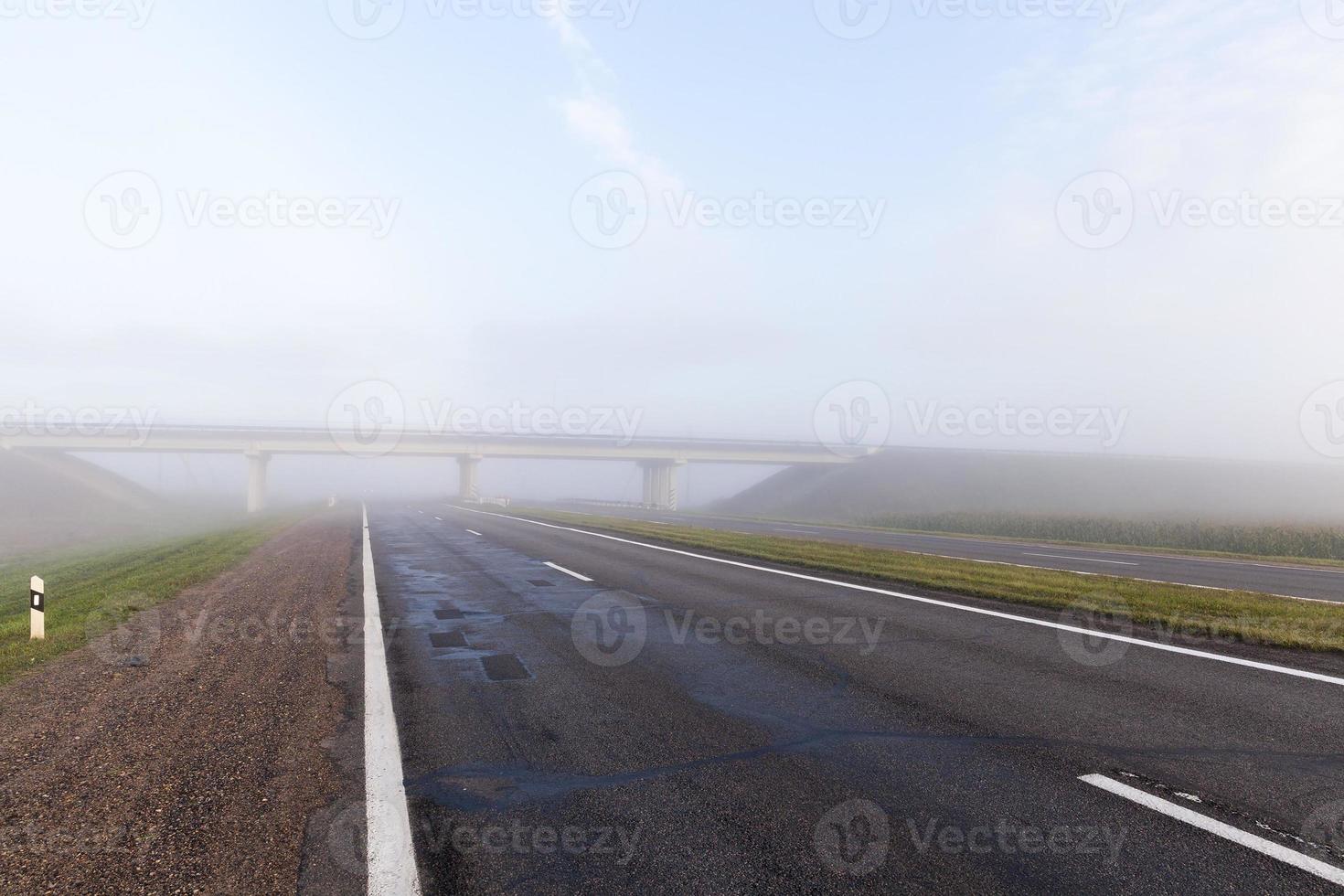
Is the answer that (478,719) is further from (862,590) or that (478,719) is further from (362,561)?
(362,561)

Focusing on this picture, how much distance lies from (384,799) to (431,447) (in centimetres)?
6897

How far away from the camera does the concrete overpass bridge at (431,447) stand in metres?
59.8

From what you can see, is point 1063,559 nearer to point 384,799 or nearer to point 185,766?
point 384,799

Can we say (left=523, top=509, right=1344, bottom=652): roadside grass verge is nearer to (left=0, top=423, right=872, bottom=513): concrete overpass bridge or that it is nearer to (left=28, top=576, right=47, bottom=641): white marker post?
(left=28, top=576, right=47, bottom=641): white marker post

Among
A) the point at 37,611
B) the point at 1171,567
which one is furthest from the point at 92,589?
the point at 1171,567

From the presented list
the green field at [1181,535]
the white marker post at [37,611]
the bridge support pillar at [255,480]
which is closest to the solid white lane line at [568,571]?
the white marker post at [37,611]

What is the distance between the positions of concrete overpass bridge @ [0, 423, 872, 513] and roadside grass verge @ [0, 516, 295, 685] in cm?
3913

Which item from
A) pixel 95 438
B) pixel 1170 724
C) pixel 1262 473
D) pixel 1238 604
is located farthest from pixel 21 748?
pixel 1262 473

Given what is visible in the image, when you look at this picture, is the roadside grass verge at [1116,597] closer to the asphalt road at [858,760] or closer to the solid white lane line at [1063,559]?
the asphalt road at [858,760]

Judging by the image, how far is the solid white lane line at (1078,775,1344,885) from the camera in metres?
3.20

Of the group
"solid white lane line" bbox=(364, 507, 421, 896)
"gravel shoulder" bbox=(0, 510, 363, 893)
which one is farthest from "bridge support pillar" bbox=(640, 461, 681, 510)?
"solid white lane line" bbox=(364, 507, 421, 896)

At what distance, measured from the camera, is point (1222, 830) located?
11.7ft

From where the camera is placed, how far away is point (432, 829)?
3672 millimetres

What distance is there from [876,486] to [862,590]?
6131cm
